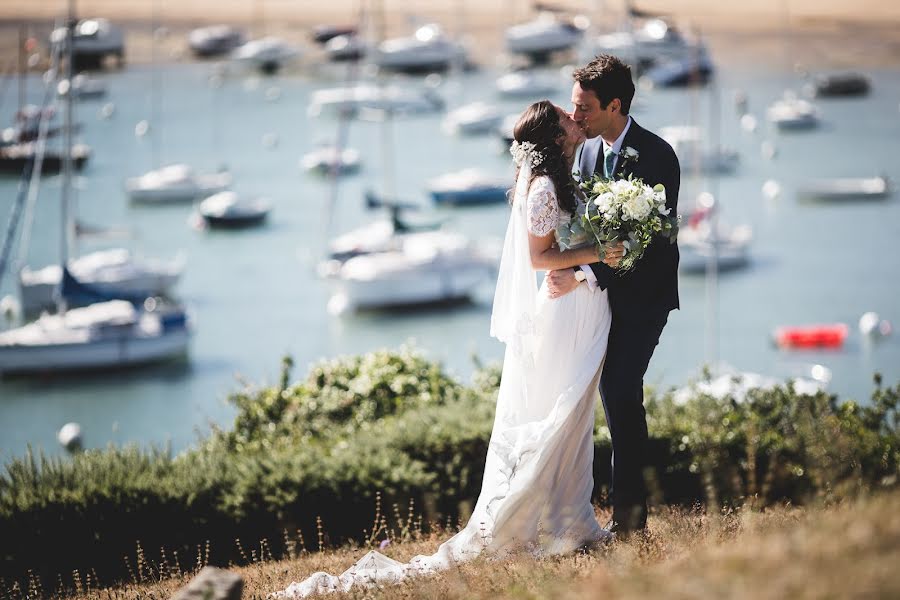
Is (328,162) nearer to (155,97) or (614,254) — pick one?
(155,97)

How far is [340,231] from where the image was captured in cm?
3672

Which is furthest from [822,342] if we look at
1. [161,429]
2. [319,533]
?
[319,533]

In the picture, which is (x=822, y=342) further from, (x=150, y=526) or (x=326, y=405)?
(x=150, y=526)

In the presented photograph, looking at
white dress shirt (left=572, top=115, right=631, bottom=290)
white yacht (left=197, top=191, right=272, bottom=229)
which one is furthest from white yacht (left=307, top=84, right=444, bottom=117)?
white dress shirt (left=572, top=115, right=631, bottom=290)

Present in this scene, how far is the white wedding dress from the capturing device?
4.90 meters

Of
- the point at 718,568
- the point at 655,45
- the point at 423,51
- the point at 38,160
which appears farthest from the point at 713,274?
the point at 423,51

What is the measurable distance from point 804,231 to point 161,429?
75.9ft

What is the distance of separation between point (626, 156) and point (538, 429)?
1.27m

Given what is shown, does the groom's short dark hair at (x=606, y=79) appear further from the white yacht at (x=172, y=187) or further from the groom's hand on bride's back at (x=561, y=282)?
the white yacht at (x=172, y=187)

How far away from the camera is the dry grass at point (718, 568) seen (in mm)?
2512

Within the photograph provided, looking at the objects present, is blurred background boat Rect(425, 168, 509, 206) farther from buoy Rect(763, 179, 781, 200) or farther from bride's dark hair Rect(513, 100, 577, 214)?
bride's dark hair Rect(513, 100, 577, 214)

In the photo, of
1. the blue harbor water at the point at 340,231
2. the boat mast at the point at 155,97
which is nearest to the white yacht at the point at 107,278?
the blue harbor water at the point at 340,231

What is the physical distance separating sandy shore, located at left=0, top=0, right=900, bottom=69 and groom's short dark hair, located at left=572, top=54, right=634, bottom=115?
4931cm

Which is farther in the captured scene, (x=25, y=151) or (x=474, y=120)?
(x=474, y=120)
